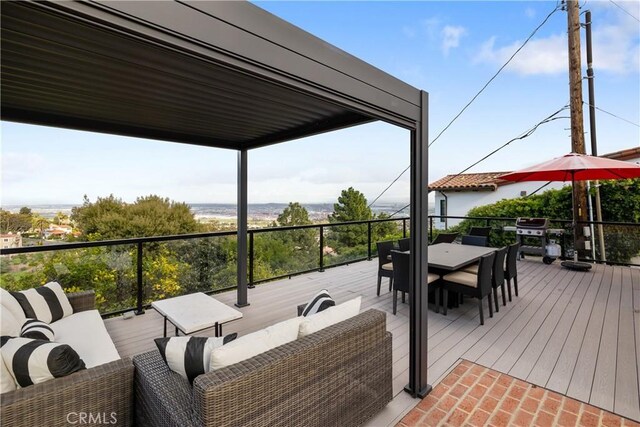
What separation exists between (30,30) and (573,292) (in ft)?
21.9

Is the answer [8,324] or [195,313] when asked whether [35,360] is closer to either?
[8,324]

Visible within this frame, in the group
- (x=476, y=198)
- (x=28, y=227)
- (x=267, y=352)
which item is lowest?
(x=267, y=352)

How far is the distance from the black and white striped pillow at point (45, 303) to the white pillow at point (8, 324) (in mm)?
242

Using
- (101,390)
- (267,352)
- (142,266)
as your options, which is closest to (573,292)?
(267,352)

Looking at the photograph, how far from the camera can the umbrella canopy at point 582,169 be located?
197 inches

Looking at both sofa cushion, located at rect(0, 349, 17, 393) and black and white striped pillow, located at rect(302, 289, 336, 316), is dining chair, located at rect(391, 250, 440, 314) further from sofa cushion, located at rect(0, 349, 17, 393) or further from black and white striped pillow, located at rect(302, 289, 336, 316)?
sofa cushion, located at rect(0, 349, 17, 393)

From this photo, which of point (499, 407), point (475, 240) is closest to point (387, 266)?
point (475, 240)

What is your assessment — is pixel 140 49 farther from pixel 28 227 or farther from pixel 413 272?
pixel 28 227

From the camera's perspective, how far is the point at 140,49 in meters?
1.64

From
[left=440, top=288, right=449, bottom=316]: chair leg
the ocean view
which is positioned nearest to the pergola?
[left=440, top=288, right=449, bottom=316]: chair leg

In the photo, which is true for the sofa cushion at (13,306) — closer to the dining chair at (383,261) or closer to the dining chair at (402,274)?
the dining chair at (402,274)

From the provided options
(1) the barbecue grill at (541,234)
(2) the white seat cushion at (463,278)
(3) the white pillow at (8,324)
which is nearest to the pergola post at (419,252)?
(2) the white seat cushion at (463,278)

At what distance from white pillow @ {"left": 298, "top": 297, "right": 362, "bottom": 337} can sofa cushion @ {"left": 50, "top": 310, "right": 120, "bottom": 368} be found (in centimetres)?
135

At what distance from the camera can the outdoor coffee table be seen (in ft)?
7.88
